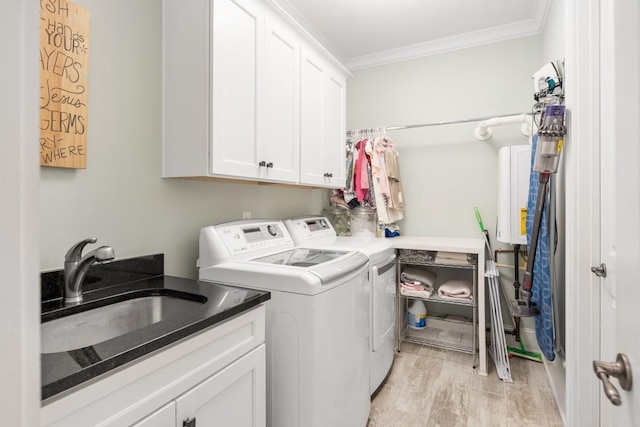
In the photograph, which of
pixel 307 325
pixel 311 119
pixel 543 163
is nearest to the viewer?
pixel 307 325

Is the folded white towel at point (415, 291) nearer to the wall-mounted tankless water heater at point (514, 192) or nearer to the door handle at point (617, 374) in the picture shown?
the wall-mounted tankless water heater at point (514, 192)

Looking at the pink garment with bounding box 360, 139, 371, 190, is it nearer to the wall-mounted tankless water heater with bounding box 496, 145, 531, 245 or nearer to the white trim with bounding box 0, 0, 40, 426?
the wall-mounted tankless water heater with bounding box 496, 145, 531, 245

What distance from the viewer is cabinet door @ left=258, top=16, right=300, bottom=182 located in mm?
1731

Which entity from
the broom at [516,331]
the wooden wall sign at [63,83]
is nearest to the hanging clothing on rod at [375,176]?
the broom at [516,331]


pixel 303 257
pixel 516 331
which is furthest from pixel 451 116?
pixel 303 257

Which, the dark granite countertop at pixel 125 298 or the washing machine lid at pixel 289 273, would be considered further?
the washing machine lid at pixel 289 273

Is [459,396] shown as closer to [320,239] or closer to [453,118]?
[320,239]

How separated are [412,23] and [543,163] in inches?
66.2

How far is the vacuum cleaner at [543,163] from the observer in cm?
153

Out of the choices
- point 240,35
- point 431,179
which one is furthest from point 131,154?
point 431,179

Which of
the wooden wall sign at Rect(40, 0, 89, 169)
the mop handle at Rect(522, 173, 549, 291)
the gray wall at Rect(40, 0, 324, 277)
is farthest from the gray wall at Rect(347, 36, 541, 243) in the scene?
the wooden wall sign at Rect(40, 0, 89, 169)

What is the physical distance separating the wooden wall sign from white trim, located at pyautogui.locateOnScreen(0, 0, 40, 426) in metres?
0.98

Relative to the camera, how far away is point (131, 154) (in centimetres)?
142

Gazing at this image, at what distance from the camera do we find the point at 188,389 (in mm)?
900
